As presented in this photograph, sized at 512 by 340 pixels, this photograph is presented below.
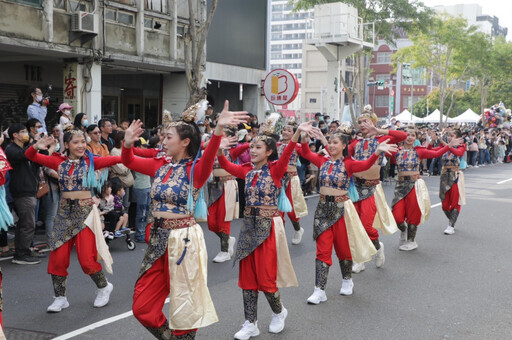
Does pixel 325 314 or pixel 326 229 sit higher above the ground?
pixel 326 229

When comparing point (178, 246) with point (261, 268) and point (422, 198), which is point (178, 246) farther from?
point (422, 198)

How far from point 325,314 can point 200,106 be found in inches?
102

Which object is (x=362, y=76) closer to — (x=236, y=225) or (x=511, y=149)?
(x=511, y=149)

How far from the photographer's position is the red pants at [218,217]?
25.2ft

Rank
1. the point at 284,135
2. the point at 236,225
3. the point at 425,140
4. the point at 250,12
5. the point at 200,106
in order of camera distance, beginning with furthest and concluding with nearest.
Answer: the point at 250,12
the point at 425,140
the point at 236,225
the point at 284,135
the point at 200,106

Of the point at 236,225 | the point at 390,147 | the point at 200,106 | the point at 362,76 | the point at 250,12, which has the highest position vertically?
the point at 250,12

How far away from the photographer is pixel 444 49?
36.9 m

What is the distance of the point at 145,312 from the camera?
3.86 metres

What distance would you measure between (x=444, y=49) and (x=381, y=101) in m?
40.7

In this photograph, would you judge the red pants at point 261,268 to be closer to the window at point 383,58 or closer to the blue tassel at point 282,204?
the blue tassel at point 282,204

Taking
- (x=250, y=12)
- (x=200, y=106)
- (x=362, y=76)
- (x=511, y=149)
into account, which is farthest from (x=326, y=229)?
(x=511, y=149)

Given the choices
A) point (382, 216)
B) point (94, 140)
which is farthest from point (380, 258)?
point (94, 140)

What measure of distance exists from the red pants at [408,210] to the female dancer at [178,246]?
16.7ft

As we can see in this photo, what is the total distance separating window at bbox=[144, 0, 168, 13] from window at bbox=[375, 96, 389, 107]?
63.5m
